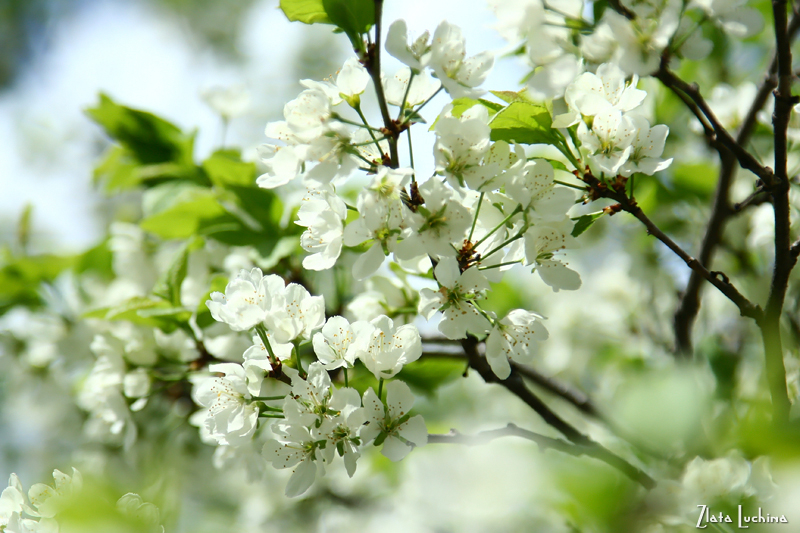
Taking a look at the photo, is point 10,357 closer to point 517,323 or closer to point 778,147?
point 517,323

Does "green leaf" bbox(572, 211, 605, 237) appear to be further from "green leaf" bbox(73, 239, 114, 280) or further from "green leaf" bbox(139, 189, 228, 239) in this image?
"green leaf" bbox(73, 239, 114, 280)

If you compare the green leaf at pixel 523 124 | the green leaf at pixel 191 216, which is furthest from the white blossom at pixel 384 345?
the green leaf at pixel 191 216

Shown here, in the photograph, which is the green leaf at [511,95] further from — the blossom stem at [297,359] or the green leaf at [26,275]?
the green leaf at [26,275]

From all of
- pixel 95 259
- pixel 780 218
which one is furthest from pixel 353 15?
pixel 95 259

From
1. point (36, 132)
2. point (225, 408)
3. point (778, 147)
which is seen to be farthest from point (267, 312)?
point (36, 132)

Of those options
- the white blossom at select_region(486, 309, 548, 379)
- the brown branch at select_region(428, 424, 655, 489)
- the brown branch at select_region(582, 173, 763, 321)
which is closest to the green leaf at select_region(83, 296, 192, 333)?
the brown branch at select_region(428, 424, 655, 489)

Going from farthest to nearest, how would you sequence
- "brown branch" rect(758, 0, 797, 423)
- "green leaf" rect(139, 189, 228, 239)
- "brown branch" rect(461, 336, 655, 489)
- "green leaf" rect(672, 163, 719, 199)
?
"green leaf" rect(672, 163, 719, 199) → "green leaf" rect(139, 189, 228, 239) → "brown branch" rect(461, 336, 655, 489) → "brown branch" rect(758, 0, 797, 423)

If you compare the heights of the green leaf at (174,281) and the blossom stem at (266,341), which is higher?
the blossom stem at (266,341)
